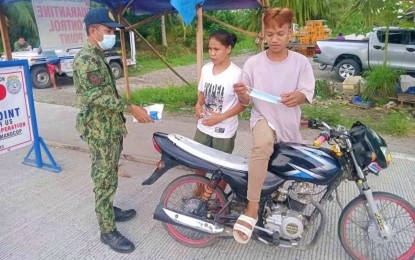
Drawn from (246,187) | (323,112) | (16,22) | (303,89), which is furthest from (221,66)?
(16,22)

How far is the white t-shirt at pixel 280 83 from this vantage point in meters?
2.34

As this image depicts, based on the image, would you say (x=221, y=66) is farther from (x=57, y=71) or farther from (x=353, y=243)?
(x=57, y=71)

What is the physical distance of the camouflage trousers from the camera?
2602mm

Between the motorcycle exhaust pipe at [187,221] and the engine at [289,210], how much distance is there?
1.27ft

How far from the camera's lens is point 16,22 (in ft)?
47.8

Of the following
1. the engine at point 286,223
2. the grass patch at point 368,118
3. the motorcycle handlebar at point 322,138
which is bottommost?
the grass patch at point 368,118

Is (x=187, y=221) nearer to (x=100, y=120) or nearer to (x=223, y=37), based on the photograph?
(x=100, y=120)

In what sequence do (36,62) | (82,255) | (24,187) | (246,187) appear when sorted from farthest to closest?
(36,62), (24,187), (82,255), (246,187)

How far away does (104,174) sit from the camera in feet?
8.66

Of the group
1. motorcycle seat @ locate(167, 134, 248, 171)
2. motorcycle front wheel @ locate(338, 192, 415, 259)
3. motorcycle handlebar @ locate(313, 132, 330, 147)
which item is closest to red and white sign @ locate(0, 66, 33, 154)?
motorcycle seat @ locate(167, 134, 248, 171)

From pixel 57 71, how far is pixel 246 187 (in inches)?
382

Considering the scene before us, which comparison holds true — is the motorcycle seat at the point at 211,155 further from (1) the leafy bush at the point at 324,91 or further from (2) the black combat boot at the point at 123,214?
(1) the leafy bush at the point at 324,91

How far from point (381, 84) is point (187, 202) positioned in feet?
21.7

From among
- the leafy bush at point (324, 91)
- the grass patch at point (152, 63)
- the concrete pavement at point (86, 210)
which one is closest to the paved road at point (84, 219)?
the concrete pavement at point (86, 210)
